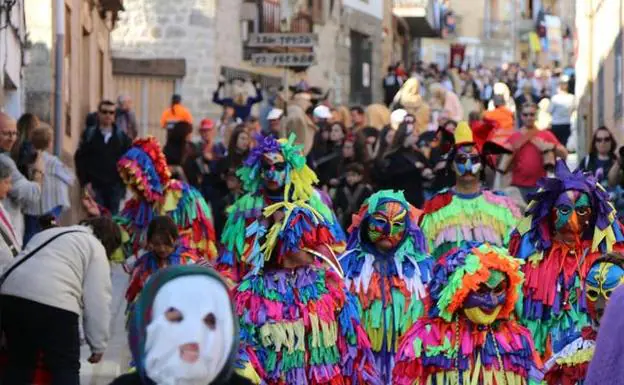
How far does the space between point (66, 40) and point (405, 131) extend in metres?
3.73

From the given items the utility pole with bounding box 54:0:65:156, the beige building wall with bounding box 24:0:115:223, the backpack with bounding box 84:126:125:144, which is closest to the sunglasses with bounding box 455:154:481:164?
the utility pole with bounding box 54:0:65:156

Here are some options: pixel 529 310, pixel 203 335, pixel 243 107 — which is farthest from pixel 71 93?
pixel 203 335

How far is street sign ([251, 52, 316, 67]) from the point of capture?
22.4m

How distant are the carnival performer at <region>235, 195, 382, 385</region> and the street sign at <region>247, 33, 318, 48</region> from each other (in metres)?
12.0

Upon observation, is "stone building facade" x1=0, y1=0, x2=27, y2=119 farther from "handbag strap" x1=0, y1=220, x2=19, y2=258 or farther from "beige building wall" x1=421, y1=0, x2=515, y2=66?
"beige building wall" x1=421, y1=0, x2=515, y2=66

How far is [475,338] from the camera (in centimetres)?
941

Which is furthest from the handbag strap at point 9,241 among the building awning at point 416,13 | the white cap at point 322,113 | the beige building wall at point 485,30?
the beige building wall at point 485,30

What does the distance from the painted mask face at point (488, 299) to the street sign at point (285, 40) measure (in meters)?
13.1

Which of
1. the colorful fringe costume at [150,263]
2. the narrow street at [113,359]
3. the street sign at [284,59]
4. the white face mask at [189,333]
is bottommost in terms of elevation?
the narrow street at [113,359]

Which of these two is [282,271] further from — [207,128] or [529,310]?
[207,128]

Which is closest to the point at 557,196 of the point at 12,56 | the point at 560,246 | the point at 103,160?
the point at 560,246

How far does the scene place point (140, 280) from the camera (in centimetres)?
1324

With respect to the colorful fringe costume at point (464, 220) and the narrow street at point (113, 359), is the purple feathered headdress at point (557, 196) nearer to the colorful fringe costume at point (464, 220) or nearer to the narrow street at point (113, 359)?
the colorful fringe costume at point (464, 220)

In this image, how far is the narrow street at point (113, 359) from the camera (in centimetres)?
1356
